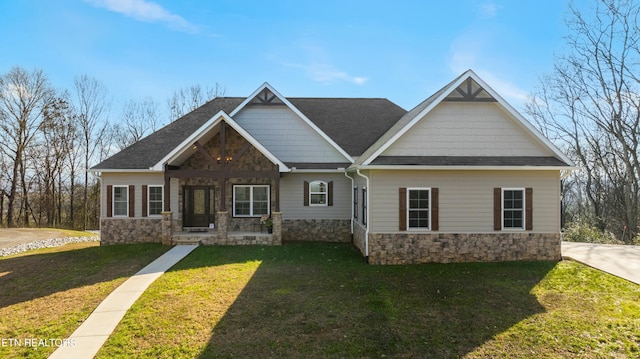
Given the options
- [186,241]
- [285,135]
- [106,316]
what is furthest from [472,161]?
[186,241]

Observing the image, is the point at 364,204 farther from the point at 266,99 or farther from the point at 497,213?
the point at 266,99

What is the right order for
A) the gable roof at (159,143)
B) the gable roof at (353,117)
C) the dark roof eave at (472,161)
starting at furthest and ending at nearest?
1. the gable roof at (353,117)
2. the gable roof at (159,143)
3. the dark roof eave at (472,161)

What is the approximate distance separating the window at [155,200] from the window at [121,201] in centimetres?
102

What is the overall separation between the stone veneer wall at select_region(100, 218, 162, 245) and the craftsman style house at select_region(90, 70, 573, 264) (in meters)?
0.04

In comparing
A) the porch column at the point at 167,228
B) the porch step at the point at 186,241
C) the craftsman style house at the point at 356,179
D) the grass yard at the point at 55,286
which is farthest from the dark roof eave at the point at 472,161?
the porch column at the point at 167,228

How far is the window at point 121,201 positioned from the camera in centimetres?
1429

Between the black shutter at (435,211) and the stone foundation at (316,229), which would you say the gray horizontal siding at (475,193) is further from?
the stone foundation at (316,229)

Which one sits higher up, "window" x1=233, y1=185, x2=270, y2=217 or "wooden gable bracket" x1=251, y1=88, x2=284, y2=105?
"wooden gable bracket" x1=251, y1=88, x2=284, y2=105

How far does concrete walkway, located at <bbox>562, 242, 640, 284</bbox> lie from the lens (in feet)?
30.3

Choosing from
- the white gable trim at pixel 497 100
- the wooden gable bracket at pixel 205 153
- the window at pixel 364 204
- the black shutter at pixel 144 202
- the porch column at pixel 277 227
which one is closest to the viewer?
the white gable trim at pixel 497 100

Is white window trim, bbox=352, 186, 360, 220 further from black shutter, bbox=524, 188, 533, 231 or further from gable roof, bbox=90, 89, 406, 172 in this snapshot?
black shutter, bbox=524, 188, 533, 231

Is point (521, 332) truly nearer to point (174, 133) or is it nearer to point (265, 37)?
point (265, 37)

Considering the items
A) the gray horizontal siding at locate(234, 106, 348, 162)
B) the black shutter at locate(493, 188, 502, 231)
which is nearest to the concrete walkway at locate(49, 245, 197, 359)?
the gray horizontal siding at locate(234, 106, 348, 162)

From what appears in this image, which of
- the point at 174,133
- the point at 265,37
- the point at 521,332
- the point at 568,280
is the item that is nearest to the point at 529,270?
the point at 568,280
